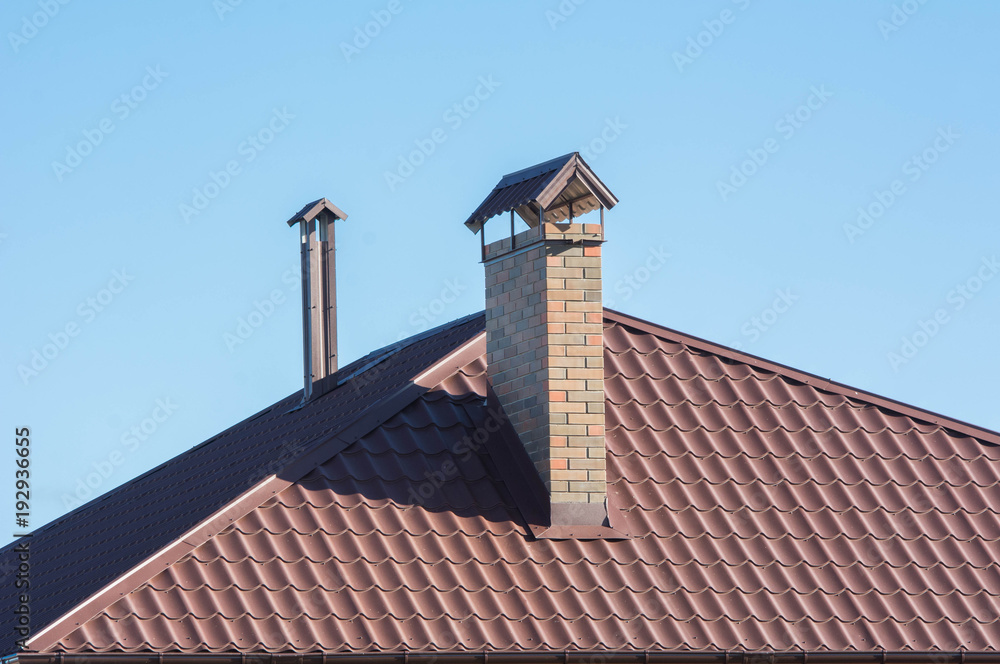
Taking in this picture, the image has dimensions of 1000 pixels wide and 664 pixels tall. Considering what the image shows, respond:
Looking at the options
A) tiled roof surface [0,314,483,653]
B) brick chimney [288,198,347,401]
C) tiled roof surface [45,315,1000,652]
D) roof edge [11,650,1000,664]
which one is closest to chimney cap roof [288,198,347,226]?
brick chimney [288,198,347,401]

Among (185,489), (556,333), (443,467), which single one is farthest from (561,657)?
(185,489)

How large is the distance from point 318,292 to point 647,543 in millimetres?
8230

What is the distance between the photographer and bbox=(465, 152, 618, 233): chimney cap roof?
14.3 m

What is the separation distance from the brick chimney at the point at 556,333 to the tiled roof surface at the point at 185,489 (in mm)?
→ 1560

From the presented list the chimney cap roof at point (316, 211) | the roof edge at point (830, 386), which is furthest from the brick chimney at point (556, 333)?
the chimney cap roof at point (316, 211)

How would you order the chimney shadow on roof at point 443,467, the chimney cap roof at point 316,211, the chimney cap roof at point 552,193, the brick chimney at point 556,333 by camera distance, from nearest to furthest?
1. the chimney shadow on roof at point 443,467
2. the brick chimney at point 556,333
3. the chimney cap roof at point 552,193
4. the chimney cap roof at point 316,211

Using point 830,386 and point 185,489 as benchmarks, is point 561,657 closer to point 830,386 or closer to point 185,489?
point 830,386

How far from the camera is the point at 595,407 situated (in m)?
13.8

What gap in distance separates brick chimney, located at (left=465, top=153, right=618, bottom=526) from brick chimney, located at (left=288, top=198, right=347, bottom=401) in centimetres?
544

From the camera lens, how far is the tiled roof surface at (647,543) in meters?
12.1

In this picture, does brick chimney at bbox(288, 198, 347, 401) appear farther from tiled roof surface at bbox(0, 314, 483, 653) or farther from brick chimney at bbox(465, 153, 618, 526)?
brick chimney at bbox(465, 153, 618, 526)

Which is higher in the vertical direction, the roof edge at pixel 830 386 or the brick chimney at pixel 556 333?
the brick chimney at pixel 556 333

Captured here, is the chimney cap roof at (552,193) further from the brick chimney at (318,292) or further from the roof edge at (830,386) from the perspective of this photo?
the brick chimney at (318,292)

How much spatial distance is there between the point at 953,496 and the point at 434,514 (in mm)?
5873
